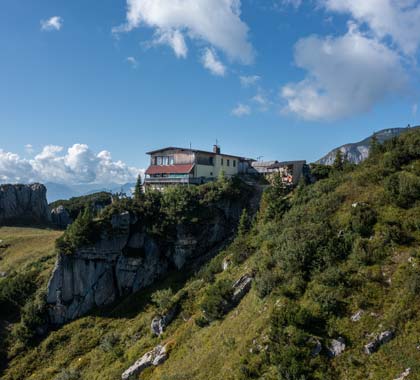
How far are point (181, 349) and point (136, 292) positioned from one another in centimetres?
1906

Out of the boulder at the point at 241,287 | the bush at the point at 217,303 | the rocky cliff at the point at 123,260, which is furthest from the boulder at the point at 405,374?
the rocky cliff at the point at 123,260

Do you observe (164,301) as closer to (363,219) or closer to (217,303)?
(217,303)

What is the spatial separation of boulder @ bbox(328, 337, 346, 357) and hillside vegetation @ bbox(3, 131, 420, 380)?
6 centimetres

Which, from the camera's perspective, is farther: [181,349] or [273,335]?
[181,349]

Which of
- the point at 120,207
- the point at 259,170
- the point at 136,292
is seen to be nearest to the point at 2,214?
the point at 120,207

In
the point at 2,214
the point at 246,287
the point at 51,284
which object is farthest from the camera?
the point at 2,214

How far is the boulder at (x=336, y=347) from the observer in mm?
14602

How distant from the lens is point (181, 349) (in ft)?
75.8

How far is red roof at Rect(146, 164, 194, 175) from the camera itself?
2092 inches

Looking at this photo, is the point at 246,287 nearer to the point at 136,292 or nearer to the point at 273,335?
the point at 273,335

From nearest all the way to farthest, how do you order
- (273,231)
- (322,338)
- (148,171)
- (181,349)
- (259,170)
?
(322,338) → (181,349) → (273,231) → (148,171) → (259,170)

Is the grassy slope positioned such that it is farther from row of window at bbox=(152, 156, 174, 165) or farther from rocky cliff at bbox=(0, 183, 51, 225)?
row of window at bbox=(152, 156, 174, 165)

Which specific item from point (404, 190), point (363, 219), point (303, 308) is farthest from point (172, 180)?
point (303, 308)

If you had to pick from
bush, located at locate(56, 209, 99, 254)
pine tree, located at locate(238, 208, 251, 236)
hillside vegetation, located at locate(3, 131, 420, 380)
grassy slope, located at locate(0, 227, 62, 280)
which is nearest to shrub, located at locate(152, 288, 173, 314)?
hillside vegetation, located at locate(3, 131, 420, 380)
